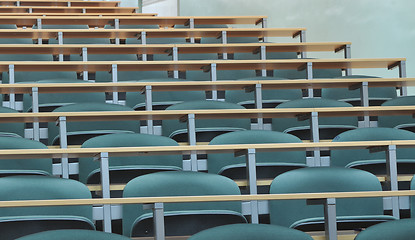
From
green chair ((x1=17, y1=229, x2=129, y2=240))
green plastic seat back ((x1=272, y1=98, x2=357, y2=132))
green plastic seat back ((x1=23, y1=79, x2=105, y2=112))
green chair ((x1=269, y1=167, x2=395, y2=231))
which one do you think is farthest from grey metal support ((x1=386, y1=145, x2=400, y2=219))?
green plastic seat back ((x1=23, y1=79, x2=105, y2=112))

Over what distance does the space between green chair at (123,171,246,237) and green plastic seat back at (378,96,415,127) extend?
0.86 meters

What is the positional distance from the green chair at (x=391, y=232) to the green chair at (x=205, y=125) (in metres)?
0.83

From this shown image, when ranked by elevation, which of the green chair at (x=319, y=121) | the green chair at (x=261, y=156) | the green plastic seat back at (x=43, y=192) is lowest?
the green plastic seat back at (x=43, y=192)

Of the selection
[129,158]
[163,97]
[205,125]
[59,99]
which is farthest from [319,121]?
[59,99]

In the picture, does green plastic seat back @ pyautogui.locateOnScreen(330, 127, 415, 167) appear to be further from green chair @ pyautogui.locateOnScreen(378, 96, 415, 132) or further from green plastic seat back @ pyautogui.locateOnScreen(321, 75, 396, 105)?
green plastic seat back @ pyautogui.locateOnScreen(321, 75, 396, 105)

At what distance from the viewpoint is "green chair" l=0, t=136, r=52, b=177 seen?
1.59 m

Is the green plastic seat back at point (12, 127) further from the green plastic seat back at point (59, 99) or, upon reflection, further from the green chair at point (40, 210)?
the green chair at point (40, 210)

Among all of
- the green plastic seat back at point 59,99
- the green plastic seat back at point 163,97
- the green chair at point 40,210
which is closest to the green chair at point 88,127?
the green plastic seat back at point 59,99

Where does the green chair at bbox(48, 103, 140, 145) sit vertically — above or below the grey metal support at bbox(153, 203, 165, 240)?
above

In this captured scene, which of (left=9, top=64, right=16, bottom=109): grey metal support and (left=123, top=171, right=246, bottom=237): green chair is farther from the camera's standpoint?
(left=9, top=64, right=16, bottom=109): grey metal support

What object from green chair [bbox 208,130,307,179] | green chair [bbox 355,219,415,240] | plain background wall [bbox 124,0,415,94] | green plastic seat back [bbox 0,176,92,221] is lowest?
green chair [bbox 355,219,415,240]

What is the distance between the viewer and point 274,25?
397 centimetres

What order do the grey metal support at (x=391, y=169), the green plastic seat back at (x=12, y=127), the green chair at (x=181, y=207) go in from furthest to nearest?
the green plastic seat back at (x=12, y=127) → the grey metal support at (x=391, y=169) → the green chair at (x=181, y=207)

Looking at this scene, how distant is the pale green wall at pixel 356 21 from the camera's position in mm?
3301
